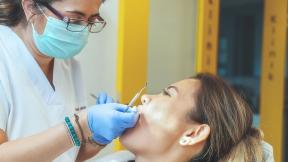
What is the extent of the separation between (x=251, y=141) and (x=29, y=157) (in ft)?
2.38

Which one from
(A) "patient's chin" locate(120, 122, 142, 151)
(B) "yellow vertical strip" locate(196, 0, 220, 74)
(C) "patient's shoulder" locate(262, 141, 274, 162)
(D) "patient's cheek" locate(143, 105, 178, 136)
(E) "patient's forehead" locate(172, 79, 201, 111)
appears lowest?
(C) "patient's shoulder" locate(262, 141, 274, 162)

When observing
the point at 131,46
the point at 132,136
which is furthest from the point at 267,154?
the point at 131,46

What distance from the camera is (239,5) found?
19.8 feet

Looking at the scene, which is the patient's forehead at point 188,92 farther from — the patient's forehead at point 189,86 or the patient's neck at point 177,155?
the patient's neck at point 177,155

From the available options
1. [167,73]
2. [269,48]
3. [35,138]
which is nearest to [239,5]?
[269,48]

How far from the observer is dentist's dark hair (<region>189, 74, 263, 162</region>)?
4.02 feet

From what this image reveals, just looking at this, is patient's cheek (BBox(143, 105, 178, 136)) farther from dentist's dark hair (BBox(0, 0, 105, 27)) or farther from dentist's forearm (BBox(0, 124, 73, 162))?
dentist's dark hair (BBox(0, 0, 105, 27))

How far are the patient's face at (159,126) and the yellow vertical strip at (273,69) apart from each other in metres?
2.21

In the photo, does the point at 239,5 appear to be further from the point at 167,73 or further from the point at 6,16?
the point at 6,16

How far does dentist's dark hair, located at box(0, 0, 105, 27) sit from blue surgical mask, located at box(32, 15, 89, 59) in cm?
11

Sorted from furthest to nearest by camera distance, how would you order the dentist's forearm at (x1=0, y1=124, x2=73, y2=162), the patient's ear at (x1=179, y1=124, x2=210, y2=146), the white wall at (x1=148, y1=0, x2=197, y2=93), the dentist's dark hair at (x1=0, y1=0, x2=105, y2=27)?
the white wall at (x1=148, y1=0, x2=197, y2=93), the dentist's dark hair at (x1=0, y1=0, x2=105, y2=27), the patient's ear at (x1=179, y1=124, x2=210, y2=146), the dentist's forearm at (x1=0, y1=124, x2=73, y2=162)

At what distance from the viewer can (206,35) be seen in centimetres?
244

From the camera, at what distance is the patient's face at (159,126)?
47.9 inches

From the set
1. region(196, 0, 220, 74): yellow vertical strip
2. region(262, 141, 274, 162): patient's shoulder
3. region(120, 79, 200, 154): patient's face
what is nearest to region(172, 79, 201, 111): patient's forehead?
region(120, 79, 200, 154): patient's face
